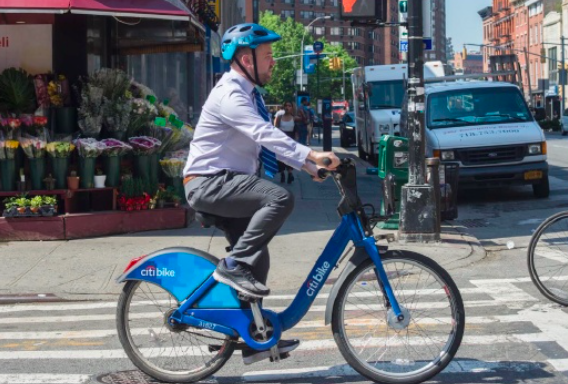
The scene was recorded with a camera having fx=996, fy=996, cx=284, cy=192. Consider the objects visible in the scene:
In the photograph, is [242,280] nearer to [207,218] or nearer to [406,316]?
[207,218]

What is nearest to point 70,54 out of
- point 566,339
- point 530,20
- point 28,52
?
point 28,52

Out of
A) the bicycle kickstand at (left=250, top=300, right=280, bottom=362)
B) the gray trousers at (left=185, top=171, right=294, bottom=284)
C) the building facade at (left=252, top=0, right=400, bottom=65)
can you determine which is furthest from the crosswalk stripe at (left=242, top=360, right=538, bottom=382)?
the building facade at (left=252, top=0, right=400, bottom=65)

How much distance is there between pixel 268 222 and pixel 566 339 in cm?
248

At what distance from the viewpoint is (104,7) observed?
465 inches

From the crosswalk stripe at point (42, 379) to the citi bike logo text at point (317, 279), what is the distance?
4.79 feet

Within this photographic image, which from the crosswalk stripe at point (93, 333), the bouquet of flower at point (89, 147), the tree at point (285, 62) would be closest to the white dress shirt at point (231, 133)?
the crosswalk stripe at point (93, 333)

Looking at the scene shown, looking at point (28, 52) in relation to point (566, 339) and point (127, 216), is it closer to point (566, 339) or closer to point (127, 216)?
point (127, 216)

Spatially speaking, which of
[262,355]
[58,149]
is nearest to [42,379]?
[262,355]

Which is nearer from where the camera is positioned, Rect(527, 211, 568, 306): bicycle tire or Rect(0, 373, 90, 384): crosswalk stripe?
Rect(0, 373, 90, 384): crosswalk stripe

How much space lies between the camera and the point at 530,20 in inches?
4569

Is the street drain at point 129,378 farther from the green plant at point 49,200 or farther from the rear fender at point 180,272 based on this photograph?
the green plant at point 49,200

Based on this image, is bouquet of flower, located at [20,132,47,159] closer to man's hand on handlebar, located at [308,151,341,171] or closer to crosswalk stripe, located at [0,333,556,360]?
crosswalk stripe, located at [0,333,556,360]

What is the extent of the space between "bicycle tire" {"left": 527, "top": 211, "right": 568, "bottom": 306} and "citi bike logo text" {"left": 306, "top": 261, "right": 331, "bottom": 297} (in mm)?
2880

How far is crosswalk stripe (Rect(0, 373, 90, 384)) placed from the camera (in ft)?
18.7
